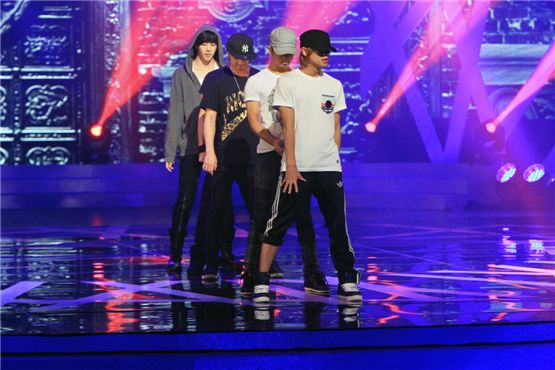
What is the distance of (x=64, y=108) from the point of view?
1805 centimetres

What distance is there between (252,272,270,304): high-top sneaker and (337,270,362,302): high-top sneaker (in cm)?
35

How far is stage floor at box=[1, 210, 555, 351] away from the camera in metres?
4.35

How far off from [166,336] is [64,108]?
14.5 meters

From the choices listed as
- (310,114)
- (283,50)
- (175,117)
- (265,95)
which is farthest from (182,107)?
(310,114)

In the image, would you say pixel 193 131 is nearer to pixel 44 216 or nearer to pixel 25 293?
pixel 25 293

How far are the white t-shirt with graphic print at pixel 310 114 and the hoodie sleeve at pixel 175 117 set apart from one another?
67.6 inches

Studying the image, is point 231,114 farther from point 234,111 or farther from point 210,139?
point 210,139

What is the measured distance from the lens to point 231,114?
5906 mm

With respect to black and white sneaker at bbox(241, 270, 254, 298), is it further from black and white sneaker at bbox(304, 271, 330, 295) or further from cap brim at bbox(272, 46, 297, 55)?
cap brim at bbox(272, 46, 297, 55)

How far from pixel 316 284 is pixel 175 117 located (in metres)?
1.71

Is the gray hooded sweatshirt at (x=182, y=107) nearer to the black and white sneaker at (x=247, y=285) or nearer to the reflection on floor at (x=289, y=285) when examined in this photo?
the reflection on floor at (x=289, y=285)

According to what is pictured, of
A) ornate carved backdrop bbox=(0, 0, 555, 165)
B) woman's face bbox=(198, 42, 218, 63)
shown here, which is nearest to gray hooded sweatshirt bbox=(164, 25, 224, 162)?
woman's face bbox=(198, 42, 218, 63)

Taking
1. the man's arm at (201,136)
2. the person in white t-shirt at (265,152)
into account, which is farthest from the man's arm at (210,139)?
the person in white t-shirt at (265,152)

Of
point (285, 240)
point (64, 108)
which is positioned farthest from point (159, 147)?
point (285, 240)
